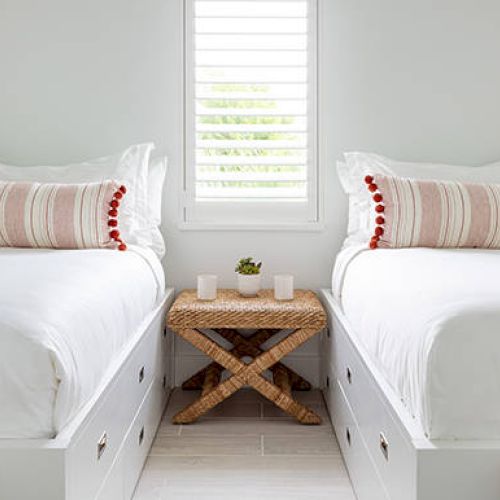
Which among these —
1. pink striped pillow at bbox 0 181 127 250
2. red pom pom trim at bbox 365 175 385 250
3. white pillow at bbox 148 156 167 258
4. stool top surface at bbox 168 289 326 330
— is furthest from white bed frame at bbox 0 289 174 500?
red pom pom trim at bbox 365 175 385 250

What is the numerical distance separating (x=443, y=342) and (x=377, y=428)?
476mm

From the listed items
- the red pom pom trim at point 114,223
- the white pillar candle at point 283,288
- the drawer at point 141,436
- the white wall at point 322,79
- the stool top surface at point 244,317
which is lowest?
the drawer at point 141,436

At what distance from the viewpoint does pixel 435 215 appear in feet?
8.42

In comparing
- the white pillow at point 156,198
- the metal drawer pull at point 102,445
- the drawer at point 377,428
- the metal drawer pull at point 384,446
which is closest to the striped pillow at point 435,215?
the drawer at point 377,428

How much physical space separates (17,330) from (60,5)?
2210mm

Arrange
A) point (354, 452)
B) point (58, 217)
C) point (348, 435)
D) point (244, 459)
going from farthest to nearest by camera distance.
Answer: point (58, 217) < point (244, 459) < point (348, 435) < point (354, 452)

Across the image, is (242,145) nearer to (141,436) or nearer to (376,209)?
(376,209)

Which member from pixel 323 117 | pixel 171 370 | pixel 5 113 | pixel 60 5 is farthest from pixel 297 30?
pixel 171 370

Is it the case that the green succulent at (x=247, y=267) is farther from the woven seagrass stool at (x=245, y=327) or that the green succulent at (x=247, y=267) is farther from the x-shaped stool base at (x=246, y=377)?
the x-shaped stool base at (x=246, y=377)

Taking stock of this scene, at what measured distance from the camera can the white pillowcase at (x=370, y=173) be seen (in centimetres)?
286

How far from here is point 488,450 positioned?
4.11 ft

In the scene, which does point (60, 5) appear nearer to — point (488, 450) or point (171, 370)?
point (171, 370)

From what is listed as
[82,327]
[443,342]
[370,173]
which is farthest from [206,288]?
[443,342]

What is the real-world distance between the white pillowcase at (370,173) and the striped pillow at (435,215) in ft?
0.61
